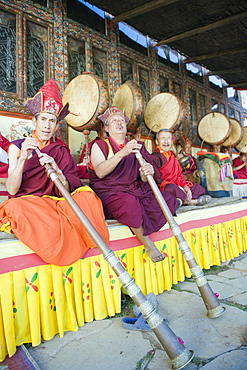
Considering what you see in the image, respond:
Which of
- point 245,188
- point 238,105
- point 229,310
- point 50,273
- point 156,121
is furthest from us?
point 238,105

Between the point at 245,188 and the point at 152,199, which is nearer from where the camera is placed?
the point at 152,199

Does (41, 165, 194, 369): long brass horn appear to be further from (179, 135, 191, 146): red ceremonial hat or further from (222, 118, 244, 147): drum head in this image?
(222, 118, 244, 147): drum head

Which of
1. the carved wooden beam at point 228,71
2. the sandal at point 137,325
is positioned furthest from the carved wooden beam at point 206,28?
the sandal at point 137,325

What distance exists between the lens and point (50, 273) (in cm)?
172

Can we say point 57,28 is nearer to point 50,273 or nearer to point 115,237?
point 115,237

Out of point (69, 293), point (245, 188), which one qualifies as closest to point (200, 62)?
point (245, 188)

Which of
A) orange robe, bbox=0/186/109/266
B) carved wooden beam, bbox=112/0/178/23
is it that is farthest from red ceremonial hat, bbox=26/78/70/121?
carved wooden beam, bbox=112/0/178/23

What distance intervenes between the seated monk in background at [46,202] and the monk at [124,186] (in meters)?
0.27

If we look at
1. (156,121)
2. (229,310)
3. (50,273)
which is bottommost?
(229,310)

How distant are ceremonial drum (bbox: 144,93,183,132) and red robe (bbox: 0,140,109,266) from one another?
3.35 meters

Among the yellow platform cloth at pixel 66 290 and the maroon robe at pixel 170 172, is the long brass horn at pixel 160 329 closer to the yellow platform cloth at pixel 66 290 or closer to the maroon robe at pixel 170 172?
the yellow platform cloth at pixel 66 290

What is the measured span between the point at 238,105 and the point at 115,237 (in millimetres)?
10789

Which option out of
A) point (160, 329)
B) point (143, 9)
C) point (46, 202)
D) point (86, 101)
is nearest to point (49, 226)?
point (46, 202)

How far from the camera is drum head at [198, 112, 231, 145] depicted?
22.7ft
